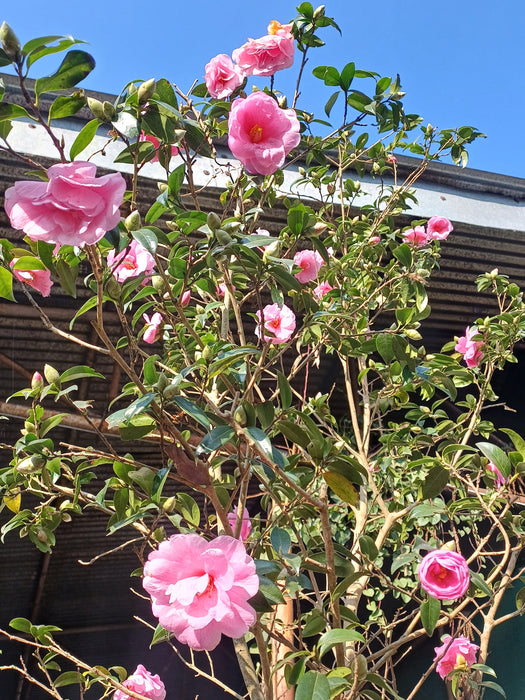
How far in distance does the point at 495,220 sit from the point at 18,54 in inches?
94.4

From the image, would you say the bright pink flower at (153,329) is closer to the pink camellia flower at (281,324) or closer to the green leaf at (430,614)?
the pink camellia flower at (281,324)

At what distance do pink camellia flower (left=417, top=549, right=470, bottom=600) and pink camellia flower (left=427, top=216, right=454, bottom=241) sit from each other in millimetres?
1445

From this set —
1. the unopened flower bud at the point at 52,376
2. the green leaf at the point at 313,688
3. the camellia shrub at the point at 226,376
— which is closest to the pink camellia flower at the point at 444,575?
the camellia shrub at the point at 226,376

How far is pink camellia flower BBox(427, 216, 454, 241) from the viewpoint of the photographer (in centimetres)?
234

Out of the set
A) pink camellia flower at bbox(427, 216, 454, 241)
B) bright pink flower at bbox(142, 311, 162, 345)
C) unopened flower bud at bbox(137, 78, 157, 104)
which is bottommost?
bright pink flower at bbox(142, 311, 162, 345)

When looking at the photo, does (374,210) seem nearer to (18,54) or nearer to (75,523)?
(18,54)

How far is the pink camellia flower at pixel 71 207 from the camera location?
0.73 meters

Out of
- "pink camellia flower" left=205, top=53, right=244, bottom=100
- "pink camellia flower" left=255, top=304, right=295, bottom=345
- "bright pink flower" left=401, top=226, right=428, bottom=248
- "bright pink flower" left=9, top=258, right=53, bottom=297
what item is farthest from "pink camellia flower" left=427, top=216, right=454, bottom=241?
"bright pink flower" left=9, top=258, right=53, bottom=297

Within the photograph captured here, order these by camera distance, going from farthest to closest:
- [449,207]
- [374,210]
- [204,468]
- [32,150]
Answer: [449,207] → [374,210] → [32,150] → [204,468]

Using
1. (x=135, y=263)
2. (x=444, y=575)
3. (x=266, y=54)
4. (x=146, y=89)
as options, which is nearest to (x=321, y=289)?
(x=266, y=54)

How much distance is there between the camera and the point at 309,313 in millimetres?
1253

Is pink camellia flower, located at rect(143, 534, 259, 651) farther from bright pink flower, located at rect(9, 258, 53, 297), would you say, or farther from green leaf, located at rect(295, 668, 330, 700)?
bright pink flower, located at rect(9, 258, 53, 297)

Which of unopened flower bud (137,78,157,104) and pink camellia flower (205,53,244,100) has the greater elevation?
pink camellia flower (205,53,244,100)

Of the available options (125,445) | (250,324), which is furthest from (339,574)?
(125,445)
